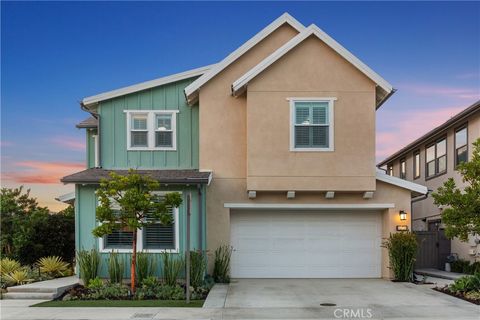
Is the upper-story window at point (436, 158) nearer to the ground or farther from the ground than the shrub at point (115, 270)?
farther from the ground

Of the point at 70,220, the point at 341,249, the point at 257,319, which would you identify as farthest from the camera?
the point at 70,220

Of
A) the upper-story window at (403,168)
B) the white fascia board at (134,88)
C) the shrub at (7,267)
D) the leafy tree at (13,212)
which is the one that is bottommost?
the shrub at (7,267)

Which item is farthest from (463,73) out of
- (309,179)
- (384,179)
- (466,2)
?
(309,179)

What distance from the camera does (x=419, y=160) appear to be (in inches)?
1000

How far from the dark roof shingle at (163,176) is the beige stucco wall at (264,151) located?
0.87m

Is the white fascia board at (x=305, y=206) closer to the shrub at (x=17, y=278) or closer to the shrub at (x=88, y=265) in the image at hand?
the shrub at (x=88, y=265)

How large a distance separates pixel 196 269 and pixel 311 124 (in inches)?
224

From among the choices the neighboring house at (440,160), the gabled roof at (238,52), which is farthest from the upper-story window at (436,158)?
the gabled roof at (238,52)

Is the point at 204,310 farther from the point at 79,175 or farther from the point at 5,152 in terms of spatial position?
the point at 5,152

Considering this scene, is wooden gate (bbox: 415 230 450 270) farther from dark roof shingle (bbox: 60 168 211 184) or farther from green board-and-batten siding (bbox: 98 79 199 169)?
green board-and-batten siding (bbox: 98 79 199 169)

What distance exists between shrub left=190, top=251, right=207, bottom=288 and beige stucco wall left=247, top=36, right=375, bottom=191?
109 inches

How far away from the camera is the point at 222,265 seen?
52.8ft

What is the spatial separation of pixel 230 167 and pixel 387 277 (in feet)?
20.5

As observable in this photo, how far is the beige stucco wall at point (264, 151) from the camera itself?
53.0ft
